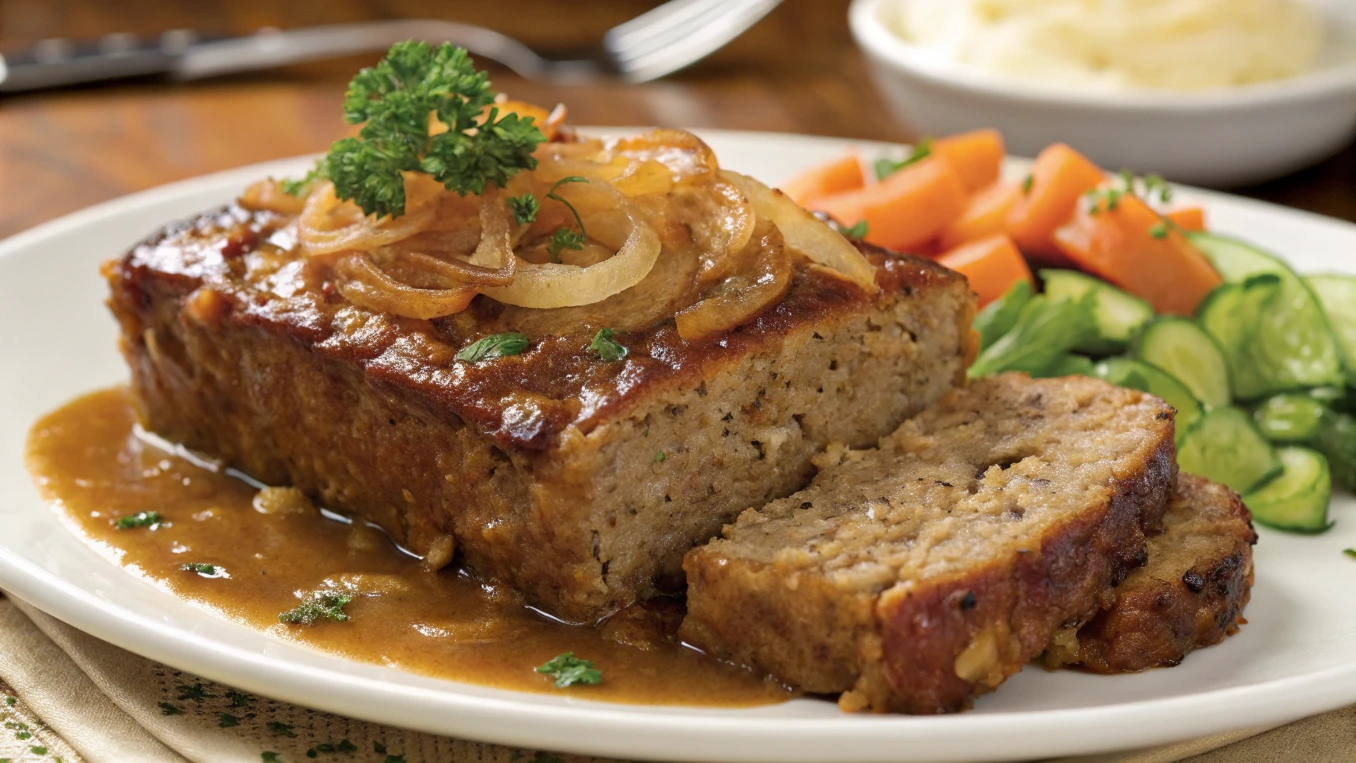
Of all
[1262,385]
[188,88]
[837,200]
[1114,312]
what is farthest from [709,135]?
[188,88]

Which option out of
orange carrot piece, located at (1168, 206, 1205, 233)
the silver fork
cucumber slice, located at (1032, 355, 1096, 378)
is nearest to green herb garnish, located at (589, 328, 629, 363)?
cucumber slice, located at (1032, 355, 1096, 378)

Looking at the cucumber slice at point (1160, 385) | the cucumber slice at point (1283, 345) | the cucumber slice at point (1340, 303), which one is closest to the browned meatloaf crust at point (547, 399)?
the cucumber slice at point (1160, 385)

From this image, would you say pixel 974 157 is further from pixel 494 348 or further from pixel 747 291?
pixel 494 348

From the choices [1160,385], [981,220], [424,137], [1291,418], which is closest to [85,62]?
[424,137]

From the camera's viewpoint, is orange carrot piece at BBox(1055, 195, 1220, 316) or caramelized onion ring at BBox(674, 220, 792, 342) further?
orange carrot piece at BBox(1055, 195, 1220, 316)

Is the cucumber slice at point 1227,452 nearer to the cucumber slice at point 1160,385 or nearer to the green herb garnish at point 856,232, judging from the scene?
the cucumber slice at point 1160,385

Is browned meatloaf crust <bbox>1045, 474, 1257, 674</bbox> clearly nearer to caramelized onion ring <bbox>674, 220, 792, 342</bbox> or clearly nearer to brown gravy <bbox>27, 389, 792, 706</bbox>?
brown gravy <bbox>27, 389, 792, 706</bbox>
